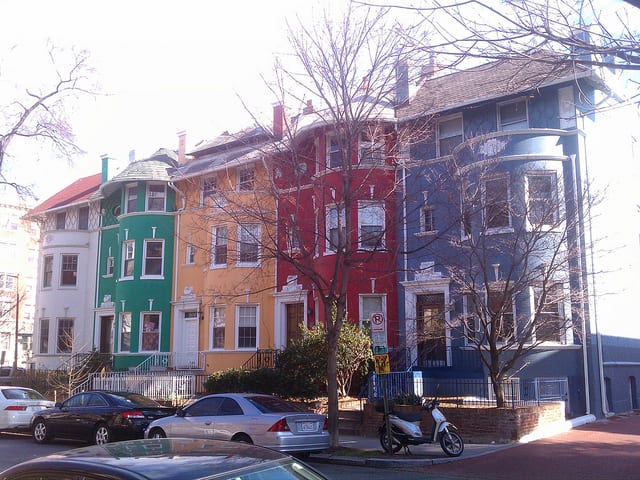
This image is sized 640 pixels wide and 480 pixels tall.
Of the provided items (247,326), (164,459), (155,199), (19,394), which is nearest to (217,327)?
(247,326)

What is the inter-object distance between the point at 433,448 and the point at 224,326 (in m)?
14.1

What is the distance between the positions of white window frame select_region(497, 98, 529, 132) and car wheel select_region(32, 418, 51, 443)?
15663 millimetres

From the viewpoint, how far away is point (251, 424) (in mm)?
12820

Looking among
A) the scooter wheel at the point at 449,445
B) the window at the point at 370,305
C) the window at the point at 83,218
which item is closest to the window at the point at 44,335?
the window at the point at 83,218

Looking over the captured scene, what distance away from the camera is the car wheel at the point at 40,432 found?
16922mm

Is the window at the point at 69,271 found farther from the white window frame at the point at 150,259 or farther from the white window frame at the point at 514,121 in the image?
the white window frame at the point at 514,121

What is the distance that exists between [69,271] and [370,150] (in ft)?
77.3

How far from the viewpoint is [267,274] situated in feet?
84.2

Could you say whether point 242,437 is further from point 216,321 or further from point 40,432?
point 216,321

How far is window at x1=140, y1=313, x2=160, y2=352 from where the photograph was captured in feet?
95.0

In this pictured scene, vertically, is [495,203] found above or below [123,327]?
above

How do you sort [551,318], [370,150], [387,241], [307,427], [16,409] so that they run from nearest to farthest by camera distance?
[307,427]
[370,150]
[16,409]
[551,318]
[387,241]

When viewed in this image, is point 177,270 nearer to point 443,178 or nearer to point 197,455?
point 443,178

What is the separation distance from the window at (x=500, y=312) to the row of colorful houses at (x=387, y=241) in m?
0.10
